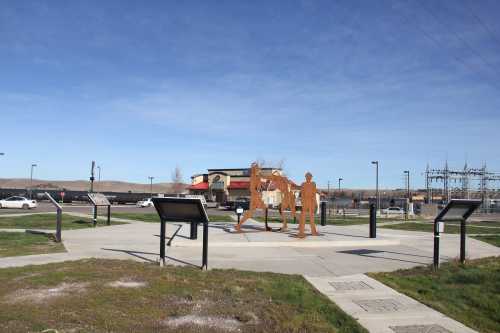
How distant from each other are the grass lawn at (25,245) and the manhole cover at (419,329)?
9111 millimetres

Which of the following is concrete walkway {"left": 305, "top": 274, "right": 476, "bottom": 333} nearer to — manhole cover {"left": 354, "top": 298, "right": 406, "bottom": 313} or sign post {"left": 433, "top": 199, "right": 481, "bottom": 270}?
manhole cover {"left": 354, "top": 298, "right": 406, "bottom": 313}

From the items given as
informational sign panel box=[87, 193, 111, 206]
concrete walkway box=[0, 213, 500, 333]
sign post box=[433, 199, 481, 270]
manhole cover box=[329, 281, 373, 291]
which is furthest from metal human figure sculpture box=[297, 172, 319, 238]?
informational sign panel box=[87, 193, 111, 206]

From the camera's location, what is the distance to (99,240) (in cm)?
1619

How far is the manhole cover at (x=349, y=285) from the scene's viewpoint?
866 centimetres

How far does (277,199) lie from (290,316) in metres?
60.4

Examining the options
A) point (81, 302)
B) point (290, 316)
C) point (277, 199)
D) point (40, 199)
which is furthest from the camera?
point (40, 199)

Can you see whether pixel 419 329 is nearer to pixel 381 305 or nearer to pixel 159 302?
pixel 381 305

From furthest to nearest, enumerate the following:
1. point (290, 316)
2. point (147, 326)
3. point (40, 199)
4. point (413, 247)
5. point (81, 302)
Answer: point (40, 199), point (413, 247), point (81, 302), point (290, 316), point (147, 326)

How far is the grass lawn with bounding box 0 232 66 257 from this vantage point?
1240 centimetres

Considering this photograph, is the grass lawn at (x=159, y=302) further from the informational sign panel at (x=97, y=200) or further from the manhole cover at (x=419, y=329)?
the informational sign panel at (x=97, y=200)

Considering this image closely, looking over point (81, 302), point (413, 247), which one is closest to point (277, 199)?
point (413, 247)

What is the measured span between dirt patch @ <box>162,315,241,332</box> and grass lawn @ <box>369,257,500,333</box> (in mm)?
2938

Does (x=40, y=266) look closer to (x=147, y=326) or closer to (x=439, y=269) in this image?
(x=147, y=326)

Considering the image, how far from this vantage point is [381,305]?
7340 millimetres
